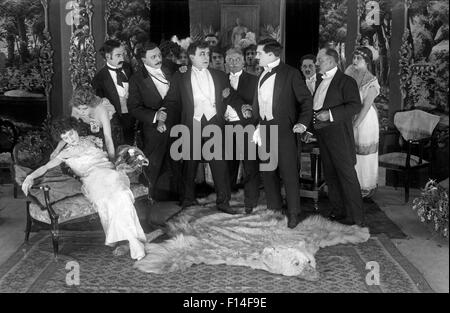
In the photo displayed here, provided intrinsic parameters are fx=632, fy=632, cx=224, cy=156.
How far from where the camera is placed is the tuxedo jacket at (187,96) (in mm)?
6648

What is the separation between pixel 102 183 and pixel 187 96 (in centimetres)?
151

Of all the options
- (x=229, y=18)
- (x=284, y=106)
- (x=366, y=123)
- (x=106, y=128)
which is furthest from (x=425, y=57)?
(x=106, y=128)

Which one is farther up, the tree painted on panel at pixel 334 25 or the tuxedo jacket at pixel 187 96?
the tree painted on panel at pixel 334 25

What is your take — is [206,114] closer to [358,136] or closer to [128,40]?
[358,136]

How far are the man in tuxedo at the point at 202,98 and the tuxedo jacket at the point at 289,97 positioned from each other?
2.20 feet

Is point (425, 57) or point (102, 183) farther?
point (425, 57)

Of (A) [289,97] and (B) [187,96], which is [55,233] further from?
(A) [289,97]

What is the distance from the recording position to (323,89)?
638 centimetres

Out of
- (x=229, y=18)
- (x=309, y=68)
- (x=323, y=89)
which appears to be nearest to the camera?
(x=323, y=89)

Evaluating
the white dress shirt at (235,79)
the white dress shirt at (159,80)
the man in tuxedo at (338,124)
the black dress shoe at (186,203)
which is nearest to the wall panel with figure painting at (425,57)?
the man in tuxedo at (338,124)

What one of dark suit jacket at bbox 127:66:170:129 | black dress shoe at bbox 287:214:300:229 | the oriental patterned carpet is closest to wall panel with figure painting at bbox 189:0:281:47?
dark suit jacket at bbox 127:66:170:129

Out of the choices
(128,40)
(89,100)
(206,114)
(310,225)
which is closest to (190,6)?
(128,40)

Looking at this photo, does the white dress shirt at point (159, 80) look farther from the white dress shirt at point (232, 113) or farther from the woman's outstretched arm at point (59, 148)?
the woman's outstretched arm at point (59, 148)

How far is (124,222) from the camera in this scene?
5508mm
